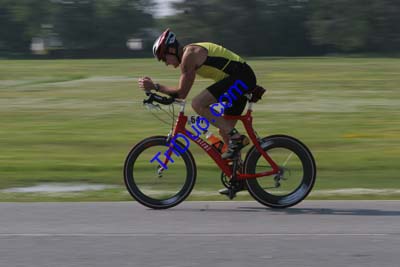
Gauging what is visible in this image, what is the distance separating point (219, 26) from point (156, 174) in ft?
258

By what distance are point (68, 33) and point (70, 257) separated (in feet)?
303

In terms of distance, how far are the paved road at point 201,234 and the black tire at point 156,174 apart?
129mm

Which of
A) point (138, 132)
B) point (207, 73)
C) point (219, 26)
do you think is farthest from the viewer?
point (219, 26)

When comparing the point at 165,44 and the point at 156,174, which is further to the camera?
the point at 156,174

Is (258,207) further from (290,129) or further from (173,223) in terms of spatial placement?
(290,129)

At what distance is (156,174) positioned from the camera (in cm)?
900

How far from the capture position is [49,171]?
39.9ft

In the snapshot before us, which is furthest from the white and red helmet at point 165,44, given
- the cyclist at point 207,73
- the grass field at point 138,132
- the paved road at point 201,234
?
the grass field at point 138,132

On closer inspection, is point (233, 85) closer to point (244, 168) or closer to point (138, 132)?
point (244, 168)

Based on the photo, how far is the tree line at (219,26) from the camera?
3410 inches

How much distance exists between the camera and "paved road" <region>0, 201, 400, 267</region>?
21.8ft

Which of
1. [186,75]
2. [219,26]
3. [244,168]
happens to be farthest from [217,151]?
[219,26]

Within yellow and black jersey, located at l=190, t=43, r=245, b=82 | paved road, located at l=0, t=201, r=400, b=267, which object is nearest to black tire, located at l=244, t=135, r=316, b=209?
paved road, located at l=0, t=201, r=400, b=267

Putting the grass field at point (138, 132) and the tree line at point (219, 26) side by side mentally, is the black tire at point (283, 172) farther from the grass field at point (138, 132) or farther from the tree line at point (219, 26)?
the tree line at point (219, 26)
